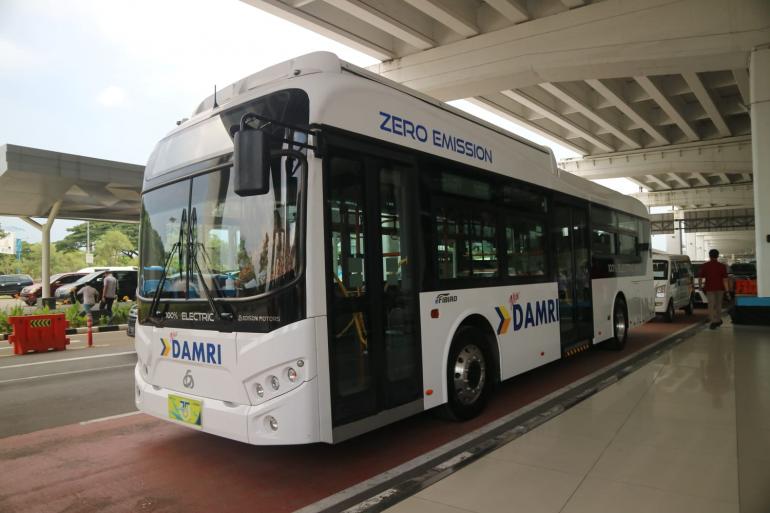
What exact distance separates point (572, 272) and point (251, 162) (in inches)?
249

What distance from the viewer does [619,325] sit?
1071 cm

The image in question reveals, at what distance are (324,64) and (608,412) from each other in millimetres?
4945

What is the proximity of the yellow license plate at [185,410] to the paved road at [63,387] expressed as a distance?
2.59 metres

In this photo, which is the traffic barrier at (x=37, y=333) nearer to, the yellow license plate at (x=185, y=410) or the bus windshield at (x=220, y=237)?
the bus windshield at (x=220, y=237)

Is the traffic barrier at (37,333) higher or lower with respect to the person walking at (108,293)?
lower

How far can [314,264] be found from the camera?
415 cm

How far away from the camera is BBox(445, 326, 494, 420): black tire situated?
5.68m

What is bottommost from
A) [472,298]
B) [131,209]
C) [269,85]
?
[472,298]

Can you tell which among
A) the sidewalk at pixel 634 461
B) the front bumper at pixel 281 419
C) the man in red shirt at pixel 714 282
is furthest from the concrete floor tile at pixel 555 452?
the man in red shirt at pixel 714 282

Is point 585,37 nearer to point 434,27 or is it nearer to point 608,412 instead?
point 434,27

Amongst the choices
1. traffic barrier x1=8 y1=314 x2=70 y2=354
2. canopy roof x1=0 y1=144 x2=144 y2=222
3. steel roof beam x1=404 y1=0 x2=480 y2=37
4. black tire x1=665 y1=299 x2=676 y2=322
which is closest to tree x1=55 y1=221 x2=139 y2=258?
canopy roof x1=0 y1=144 x2=144 y2=222

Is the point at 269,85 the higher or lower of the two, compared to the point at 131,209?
lower

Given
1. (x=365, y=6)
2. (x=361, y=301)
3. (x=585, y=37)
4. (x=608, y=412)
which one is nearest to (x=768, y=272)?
(x=585, y=37)

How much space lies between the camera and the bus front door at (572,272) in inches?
320
